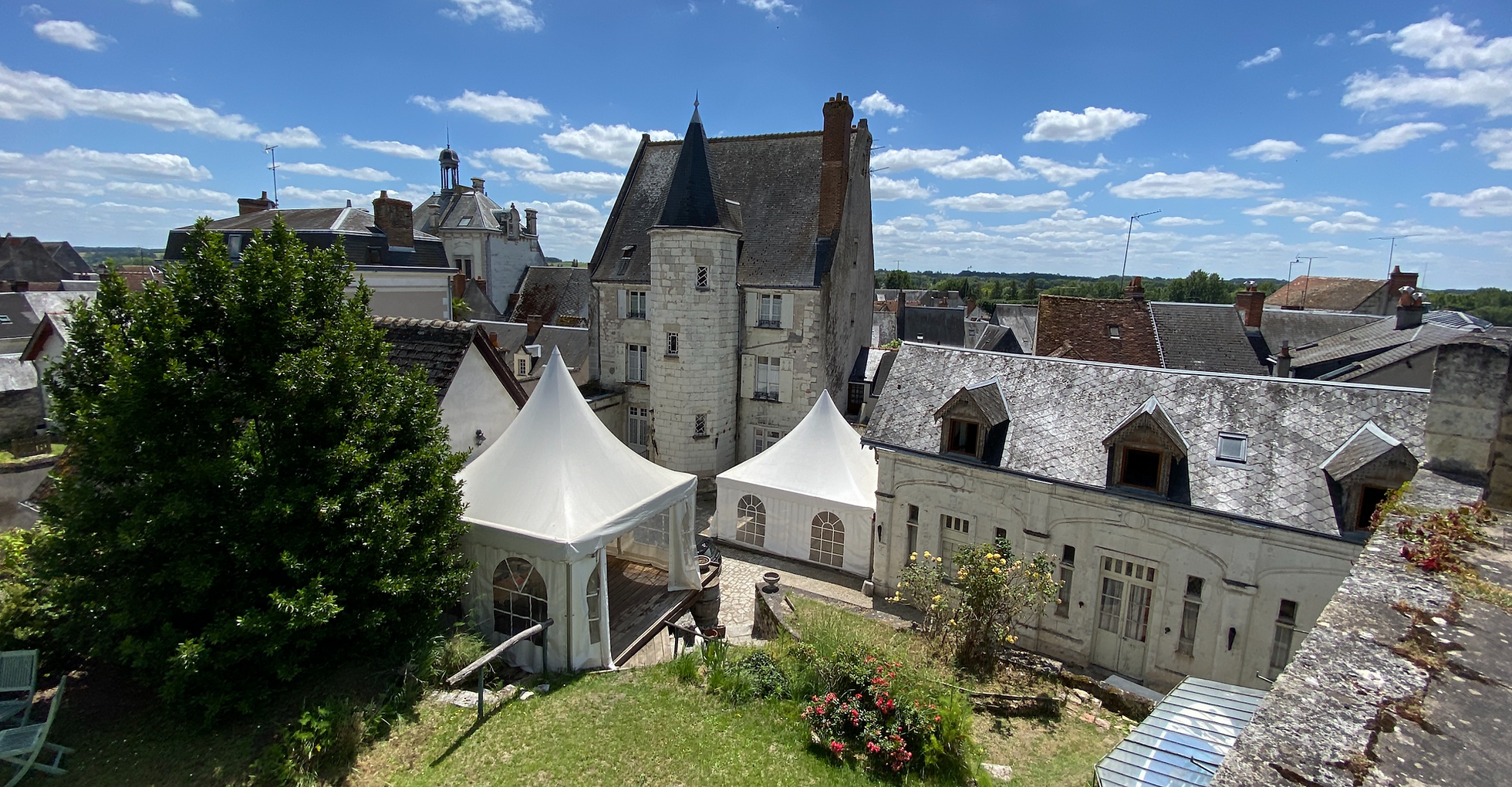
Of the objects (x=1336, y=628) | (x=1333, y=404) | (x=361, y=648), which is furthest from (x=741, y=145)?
(x=1336, y=628)

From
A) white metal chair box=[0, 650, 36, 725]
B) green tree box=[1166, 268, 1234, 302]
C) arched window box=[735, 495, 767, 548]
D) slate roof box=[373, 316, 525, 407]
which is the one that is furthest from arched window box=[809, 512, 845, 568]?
green tree box=[1166, 268, 1234, 302]

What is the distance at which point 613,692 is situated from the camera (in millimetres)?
8133

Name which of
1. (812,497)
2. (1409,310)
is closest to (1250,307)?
(1409,310)

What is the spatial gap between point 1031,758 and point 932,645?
8.02 feet

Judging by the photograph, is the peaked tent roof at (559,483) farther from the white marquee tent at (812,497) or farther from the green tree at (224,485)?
the white marquee tent at (812,497)

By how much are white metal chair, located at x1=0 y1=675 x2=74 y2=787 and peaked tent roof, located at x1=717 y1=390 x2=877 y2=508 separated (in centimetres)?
1088

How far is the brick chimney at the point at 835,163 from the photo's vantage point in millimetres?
18750

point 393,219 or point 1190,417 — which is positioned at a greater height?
point 393,219

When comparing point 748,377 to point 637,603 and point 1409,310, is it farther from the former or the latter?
point 1409,310

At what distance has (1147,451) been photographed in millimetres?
10562

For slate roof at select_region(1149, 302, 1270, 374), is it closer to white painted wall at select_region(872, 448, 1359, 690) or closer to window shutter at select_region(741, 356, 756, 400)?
window shutter at select_region(741, 356, 756, 400)

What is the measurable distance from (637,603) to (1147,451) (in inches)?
335

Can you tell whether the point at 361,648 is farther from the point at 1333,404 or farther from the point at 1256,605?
the point at 1333,404

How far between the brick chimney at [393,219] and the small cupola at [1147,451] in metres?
19.1
